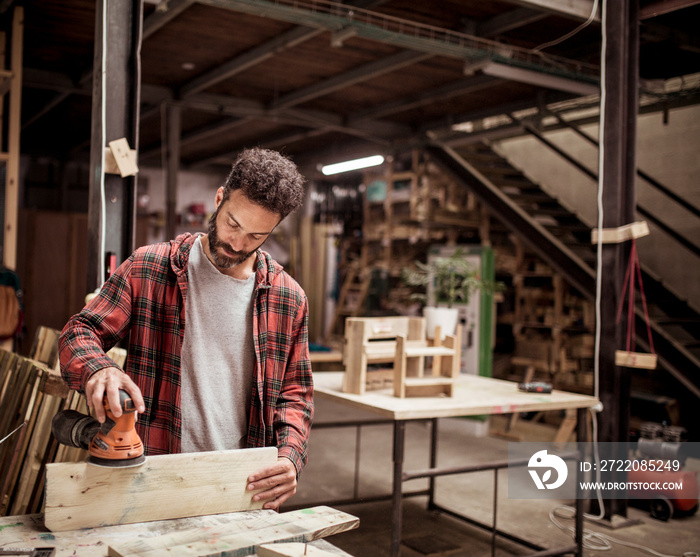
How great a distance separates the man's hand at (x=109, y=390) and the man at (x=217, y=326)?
359 millimetres

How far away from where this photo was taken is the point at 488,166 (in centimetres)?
940

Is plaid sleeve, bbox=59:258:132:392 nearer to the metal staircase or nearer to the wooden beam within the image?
the wooden beam

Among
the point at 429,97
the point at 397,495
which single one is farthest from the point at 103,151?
the point at 429,97

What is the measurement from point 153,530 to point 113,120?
7.15 ft

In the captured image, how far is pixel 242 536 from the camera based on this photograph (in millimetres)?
1622

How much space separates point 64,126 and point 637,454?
9.98 m

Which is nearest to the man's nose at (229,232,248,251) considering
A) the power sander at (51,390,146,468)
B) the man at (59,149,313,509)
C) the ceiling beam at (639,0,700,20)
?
the man at (59,149,313,509)

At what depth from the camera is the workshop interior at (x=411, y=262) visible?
190cm

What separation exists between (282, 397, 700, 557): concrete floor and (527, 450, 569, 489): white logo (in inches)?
7.0

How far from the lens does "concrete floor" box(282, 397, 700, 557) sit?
4.43 meters

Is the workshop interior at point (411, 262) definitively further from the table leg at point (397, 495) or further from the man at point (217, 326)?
the man at point (217, 326)

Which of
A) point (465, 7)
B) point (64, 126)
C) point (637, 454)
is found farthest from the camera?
point (64, 126)

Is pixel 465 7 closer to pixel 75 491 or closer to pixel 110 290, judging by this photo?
pixel 110 290

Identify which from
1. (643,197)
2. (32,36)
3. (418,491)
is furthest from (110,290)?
(643,197)
